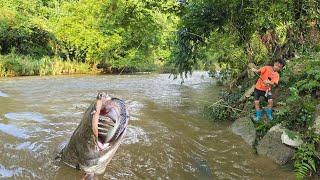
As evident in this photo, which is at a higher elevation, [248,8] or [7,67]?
[248,8]

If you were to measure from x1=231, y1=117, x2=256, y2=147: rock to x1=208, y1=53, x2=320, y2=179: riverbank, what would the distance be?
10 cm

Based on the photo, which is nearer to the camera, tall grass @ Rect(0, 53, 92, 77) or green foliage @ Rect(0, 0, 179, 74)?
tall grass @ Rect(0, 53, 92, 77)

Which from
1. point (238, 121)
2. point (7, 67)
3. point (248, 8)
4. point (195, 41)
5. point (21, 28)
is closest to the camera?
point (238, 121)

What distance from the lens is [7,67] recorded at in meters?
24.3

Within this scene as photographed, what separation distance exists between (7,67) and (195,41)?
1598 cm

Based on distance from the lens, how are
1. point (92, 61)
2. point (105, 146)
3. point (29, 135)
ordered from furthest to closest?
point (92, 61)
point (29, 135)
point (105, 146)

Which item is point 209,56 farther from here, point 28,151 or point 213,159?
point 28,151

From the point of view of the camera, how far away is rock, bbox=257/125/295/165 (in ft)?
21.4

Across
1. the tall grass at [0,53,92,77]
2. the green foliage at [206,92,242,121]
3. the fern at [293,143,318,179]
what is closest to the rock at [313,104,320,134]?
the fern at [293,143,318,179]

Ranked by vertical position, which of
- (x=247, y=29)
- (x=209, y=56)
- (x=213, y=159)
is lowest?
(x=213, y=159)

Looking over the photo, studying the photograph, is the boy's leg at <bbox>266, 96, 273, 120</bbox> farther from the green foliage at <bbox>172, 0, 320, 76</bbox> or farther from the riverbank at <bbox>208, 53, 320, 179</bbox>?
the green foliage at <bbox>172, 0, 320, 76</bbox>

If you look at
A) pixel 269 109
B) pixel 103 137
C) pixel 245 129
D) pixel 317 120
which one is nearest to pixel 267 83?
pixel 269 109

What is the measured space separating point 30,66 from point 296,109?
21.2 m

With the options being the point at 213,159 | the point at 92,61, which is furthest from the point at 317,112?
the point at 92,61
